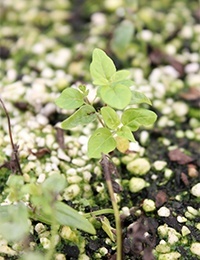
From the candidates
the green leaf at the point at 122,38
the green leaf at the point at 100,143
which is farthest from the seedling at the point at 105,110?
the green leaf at the point at 122,38

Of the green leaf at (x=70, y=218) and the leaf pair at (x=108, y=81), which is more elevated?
the leaf pair at (x=108, y=81)

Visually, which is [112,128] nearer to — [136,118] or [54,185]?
[136,118]

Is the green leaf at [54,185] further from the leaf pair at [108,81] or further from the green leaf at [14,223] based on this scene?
the leaf pair at [108,81]

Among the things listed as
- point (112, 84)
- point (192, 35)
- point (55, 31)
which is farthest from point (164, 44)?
point (112, 84)

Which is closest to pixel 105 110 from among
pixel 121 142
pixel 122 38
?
pixel 121 142

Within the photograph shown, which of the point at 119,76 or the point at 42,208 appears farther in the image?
the point at 119,76

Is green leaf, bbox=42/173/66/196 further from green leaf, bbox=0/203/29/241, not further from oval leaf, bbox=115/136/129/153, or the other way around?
oval leaf, bbox=115/136/129/153

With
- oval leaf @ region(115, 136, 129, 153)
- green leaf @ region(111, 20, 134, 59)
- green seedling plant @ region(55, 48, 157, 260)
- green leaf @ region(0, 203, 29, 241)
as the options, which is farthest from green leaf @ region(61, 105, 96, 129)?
green leaf @ region(111, 20, 134, 59)
